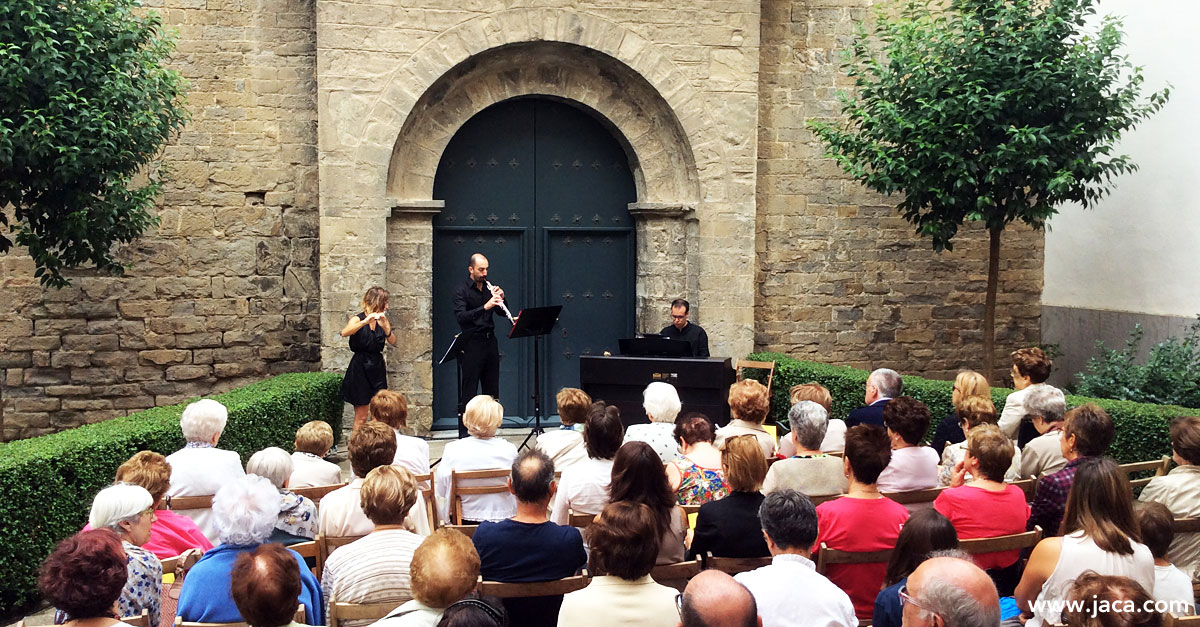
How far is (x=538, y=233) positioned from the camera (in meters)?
10.5

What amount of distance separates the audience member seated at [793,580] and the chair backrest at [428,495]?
1.98 metres

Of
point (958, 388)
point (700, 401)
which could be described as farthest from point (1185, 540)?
point (700, 401)

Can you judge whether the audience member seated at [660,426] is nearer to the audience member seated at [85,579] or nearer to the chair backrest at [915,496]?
the chair backrest at [915,496]

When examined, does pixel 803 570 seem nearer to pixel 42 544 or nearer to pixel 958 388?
pixel 958 388

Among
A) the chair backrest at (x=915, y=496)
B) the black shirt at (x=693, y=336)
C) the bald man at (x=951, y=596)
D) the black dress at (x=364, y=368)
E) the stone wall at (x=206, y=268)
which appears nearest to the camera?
the bald man at (x=951, y=596)

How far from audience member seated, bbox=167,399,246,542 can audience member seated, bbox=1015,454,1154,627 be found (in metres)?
3.49

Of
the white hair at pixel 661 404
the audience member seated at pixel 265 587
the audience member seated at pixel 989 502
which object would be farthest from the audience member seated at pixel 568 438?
the audience member seated at pixel 265 587

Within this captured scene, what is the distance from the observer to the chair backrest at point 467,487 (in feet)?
16.8

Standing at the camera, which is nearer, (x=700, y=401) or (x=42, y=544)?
(x=42, y=544)

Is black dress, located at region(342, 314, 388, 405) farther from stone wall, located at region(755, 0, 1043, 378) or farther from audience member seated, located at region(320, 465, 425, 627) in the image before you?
audience member seated, located at region(320, 465, 425, 627)

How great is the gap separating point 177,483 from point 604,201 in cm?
637

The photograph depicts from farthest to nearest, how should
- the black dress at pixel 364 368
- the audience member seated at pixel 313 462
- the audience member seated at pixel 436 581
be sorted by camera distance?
1. the black dress at pixel 364 368
2. the audience member seated at pixel 313 462
3. the audience member seated at pixel 436 581

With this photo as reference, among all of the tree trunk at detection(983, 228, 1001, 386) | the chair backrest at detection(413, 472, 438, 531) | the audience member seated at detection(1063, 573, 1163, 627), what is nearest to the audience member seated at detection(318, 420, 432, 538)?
the chair backrest at detection(413, 472, 438, 531)

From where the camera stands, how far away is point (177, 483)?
16.3 feet
